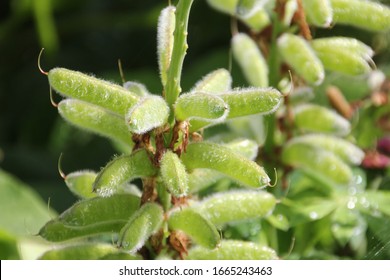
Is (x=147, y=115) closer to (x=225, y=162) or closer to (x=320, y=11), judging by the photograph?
(x=225, y=162)

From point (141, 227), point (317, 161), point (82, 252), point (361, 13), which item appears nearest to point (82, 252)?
point (82, 252)

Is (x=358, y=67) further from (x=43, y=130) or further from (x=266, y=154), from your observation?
(x=43, y=130)

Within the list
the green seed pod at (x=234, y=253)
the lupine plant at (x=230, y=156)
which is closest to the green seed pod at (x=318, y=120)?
the lupine plant at (x=230, y=156)

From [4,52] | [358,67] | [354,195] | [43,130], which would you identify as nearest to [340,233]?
[354,195]

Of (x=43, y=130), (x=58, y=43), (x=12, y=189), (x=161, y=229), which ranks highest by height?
(x=161, y=229)

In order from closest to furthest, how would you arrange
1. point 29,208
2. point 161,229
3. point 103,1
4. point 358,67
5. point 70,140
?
point 161,229 → point 358,67 → point 29,208 → point 70,140 → point 103,1

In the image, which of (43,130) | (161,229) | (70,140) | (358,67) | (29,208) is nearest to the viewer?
(161,229)

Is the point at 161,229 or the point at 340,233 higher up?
the point at 161,229
